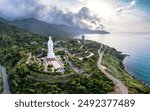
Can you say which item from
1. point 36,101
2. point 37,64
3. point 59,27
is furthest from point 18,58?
point 59,27

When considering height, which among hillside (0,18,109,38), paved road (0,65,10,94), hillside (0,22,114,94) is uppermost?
hillside (0,18,109,38)

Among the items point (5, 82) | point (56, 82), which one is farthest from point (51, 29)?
point (56, 82)

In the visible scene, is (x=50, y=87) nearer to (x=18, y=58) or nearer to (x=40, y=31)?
(x=18, y=58)

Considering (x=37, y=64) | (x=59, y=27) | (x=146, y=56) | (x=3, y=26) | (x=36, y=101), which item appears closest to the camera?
(x=36, y=101)

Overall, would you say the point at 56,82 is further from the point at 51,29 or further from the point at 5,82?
the point at 51,29

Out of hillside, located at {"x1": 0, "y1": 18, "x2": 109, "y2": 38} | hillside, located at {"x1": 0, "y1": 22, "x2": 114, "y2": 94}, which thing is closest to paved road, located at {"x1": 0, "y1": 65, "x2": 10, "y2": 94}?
hillside, located at {"x1": 0, "y1": 22, "x2": 114, "y2": 94}

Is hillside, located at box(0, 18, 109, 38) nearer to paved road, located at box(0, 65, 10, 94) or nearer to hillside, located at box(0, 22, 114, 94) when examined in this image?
paved road, located at box(0, 65, 10, 94)

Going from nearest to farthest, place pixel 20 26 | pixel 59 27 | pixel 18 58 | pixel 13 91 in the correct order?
pixel 13 91
pixel 18 58
pixel 59 27
pixel 20 26

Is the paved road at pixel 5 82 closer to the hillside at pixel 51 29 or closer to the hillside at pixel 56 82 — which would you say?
the hillside at pixel 56 82

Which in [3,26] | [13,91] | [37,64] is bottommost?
[13,91]

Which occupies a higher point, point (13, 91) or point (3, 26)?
point (3, 26)

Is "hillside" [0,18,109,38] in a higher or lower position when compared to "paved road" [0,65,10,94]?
higher
